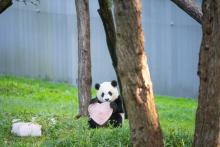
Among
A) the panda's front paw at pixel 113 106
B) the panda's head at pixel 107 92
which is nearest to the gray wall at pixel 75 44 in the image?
the panda's head at pixel 107 92

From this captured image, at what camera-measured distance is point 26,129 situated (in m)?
6.70

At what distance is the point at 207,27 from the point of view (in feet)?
13.9

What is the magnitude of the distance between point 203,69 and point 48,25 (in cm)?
1059

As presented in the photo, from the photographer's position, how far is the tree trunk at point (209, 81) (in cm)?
418

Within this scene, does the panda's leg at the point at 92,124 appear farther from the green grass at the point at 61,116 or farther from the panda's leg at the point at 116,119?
the panda's leg at the point at 116,119

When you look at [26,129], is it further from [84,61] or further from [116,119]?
[84,61]

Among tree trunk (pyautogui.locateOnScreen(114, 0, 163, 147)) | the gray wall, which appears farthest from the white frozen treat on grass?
the gray wall

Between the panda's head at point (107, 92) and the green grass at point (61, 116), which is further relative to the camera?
the panda's head at point (107, 92)

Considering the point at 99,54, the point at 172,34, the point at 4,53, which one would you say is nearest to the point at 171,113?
the point at 172,34

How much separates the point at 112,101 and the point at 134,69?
3085 mm

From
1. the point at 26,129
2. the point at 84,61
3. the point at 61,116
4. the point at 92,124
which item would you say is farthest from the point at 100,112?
the point at 61,116

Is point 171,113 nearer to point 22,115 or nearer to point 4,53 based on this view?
point 22,115

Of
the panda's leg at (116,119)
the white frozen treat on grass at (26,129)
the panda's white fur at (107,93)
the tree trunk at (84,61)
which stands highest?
the tree trunk at (84,61)

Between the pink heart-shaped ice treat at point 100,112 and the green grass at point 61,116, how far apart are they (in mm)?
180
